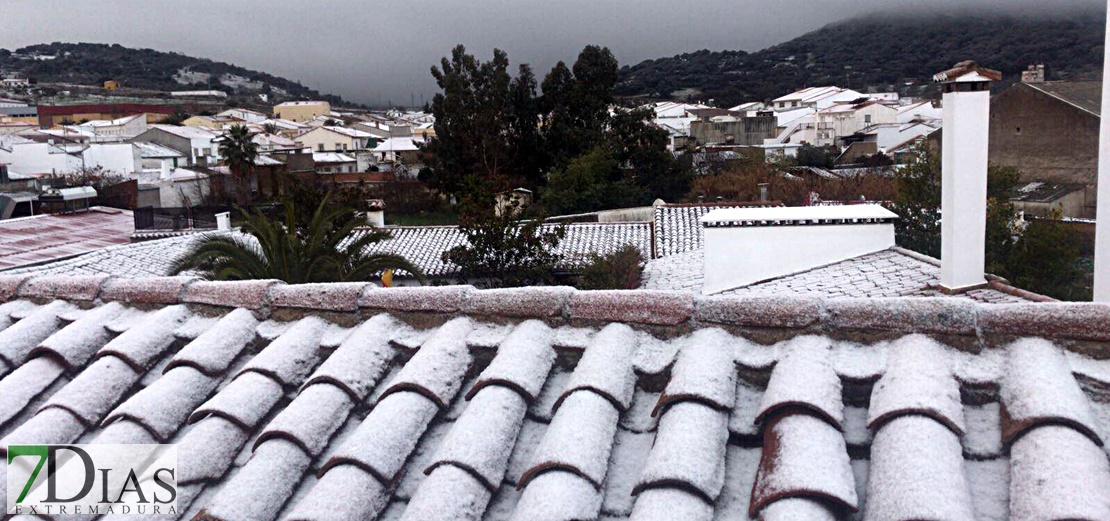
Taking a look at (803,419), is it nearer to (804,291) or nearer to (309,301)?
(309,301)

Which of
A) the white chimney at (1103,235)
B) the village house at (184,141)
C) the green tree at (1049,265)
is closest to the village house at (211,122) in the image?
the village house at (184,141)

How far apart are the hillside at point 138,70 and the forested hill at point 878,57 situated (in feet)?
187

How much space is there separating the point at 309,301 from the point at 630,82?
360 feet

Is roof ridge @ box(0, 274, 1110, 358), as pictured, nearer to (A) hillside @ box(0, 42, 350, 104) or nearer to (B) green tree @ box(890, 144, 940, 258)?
(B) green tree @ box(890, 144, 940, 258)

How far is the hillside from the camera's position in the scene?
388 feet

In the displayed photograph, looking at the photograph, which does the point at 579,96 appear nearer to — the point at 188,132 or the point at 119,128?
the point at 188,132

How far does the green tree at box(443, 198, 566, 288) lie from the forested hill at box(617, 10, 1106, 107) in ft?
198

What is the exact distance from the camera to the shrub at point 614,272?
48.2 ft

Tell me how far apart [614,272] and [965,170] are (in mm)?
7253

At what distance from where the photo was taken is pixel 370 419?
228 centimetres

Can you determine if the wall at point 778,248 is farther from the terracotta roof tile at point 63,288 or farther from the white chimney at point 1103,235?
the terracotta roof tile at point 63,288

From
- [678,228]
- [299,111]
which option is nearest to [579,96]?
[678,228]

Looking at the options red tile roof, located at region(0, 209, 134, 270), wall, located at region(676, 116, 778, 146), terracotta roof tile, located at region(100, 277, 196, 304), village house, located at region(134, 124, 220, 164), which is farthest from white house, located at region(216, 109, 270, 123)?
terracotta roof tile, located at region(100, 277, 196, 304)

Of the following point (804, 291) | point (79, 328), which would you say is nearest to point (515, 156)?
point (804, 291)
